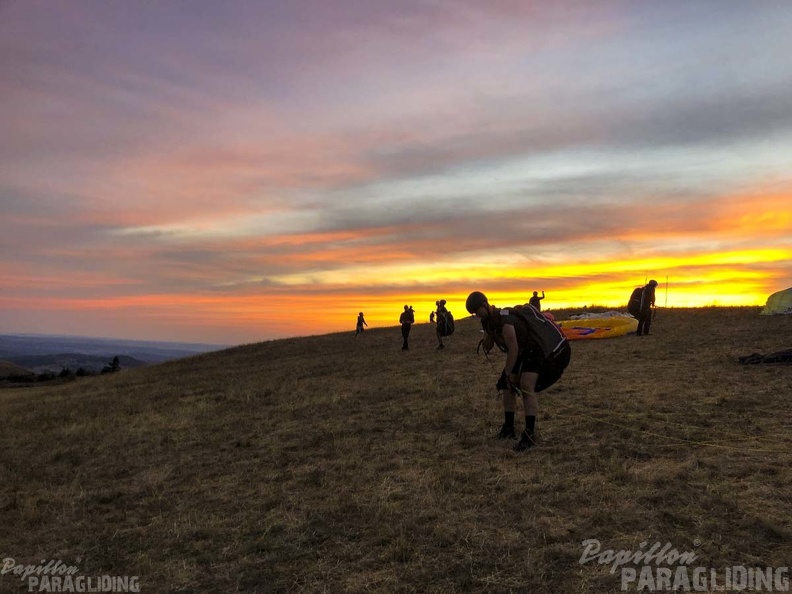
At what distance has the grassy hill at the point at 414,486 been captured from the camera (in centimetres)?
534

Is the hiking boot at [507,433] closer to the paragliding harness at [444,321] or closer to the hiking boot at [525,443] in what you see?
the hiking boot at [525,443]

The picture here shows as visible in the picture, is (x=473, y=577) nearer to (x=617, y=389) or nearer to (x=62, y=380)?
(x=617, y=389)

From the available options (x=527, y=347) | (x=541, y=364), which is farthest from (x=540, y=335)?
(x=541, y=364)

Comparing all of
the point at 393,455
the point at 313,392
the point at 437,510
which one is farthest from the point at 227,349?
the point at 437,510

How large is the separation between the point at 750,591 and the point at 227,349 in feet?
134

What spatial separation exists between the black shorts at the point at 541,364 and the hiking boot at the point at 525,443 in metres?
0.81

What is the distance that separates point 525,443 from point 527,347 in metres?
1.63

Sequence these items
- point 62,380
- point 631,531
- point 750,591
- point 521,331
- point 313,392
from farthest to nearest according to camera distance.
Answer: point 62,380, point 313,392, point 521,331, point 631,531, point 750,591

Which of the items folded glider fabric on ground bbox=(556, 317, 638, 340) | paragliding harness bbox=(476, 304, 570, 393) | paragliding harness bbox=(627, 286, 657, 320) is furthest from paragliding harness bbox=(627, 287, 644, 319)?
paragliding harness bbox=(476, 304, 570, 393)

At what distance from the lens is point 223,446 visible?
11.4m

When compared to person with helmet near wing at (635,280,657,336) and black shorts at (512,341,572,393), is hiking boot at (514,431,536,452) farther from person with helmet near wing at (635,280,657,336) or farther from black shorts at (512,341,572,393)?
person with helmet near wing at (635,280,657,336)

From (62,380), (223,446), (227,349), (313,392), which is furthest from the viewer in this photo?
(62,380)

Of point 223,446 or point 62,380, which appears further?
point 62,380

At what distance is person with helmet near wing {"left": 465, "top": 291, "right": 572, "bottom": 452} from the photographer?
873 cm
